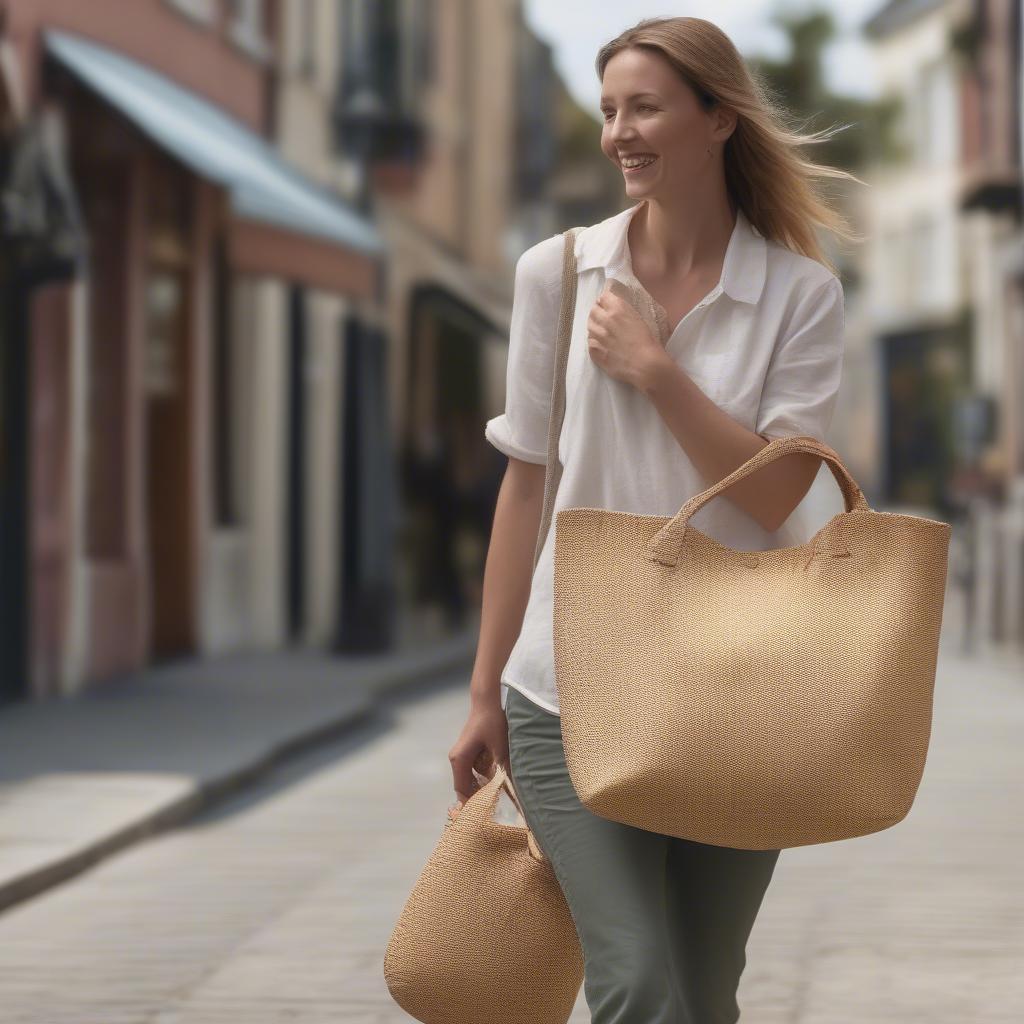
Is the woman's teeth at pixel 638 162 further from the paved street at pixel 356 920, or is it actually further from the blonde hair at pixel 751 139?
the paved street at pixel 356 920

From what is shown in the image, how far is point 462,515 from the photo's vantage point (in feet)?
77.4

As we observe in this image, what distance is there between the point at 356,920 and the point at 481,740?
12.3 ft

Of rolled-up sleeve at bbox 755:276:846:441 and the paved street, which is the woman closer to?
rolled-up sleeve at bbox 755:276:846:441

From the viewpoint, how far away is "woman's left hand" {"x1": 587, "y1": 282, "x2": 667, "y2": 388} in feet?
10.2

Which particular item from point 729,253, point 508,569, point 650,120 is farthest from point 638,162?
point 508,569

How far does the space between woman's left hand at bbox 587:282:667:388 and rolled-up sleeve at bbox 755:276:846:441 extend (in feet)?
0.54

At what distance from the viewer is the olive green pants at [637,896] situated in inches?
120

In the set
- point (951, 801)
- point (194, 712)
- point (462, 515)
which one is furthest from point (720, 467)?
point (462, 515)

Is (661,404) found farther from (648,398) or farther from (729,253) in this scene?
(729,253)

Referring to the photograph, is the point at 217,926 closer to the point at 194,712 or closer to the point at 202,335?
the point at 194,712

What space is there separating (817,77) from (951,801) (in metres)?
35.2

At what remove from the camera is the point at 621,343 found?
123 inches

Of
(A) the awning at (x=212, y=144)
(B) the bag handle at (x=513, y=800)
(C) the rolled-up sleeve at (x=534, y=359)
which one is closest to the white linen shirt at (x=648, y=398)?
(C) the rolled-up sleeve at (x=534, y=359)

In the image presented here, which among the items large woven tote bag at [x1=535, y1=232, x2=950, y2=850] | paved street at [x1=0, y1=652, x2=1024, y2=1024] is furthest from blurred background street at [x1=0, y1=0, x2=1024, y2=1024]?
large woven tote bag at [x1=535, y1=232, x2=950, y2=850]
